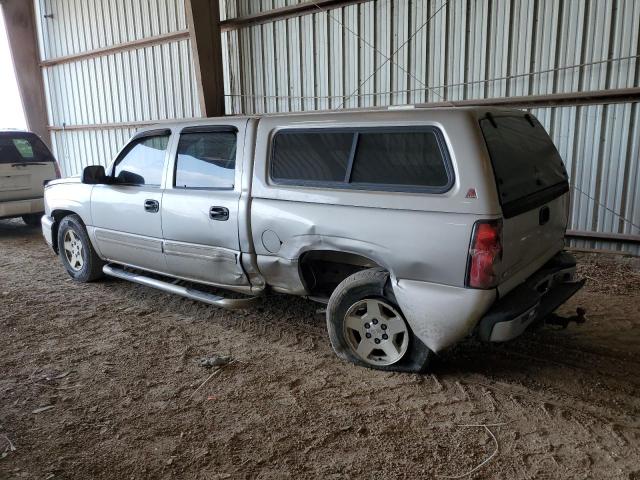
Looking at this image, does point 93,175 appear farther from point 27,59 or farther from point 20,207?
point 27,59

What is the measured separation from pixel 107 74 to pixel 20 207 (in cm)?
561

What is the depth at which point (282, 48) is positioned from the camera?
9883mm

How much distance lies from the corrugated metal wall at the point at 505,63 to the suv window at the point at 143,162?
4787mm

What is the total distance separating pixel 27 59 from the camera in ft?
48.8

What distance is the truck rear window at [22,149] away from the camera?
917 cm

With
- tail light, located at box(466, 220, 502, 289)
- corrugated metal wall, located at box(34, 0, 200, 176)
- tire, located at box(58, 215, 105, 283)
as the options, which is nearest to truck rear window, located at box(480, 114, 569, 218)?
tail light, located at box(466, 220, 502, 289)

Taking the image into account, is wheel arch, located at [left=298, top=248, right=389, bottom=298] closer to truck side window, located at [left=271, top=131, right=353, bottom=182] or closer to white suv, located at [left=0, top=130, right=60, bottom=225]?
truck side window, located at [left=271, top=131, right=353, bottom=182]

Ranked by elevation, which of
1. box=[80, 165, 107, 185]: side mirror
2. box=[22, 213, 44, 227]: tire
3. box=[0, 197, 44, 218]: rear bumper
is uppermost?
box=[80, 165, 107, 185]: side mirror

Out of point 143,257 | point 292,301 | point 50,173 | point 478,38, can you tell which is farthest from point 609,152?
point 50,173

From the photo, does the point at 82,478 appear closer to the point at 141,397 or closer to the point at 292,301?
the point at 141,397

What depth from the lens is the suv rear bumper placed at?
3.21m

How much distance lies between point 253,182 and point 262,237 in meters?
0.46

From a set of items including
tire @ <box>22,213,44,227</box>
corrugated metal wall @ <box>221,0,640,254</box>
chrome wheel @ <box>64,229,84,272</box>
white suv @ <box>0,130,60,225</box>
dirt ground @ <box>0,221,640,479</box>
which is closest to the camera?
dirt ground @ <box>0,221,640,479</box>

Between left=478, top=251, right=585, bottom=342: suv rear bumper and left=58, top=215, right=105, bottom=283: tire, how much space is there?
4646mm
